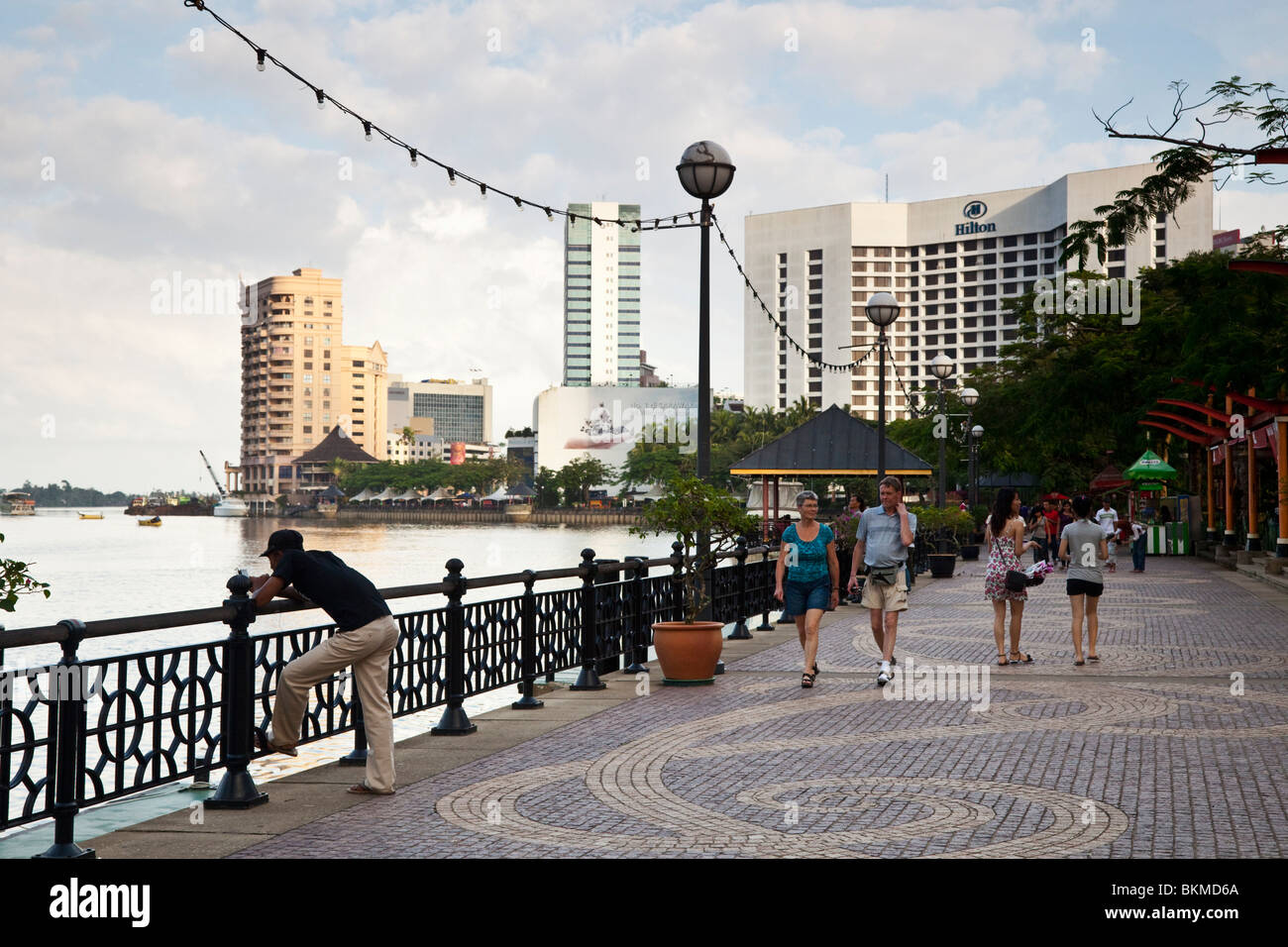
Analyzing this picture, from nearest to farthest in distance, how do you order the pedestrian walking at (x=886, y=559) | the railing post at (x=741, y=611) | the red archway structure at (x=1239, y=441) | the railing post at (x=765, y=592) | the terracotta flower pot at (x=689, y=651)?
the terracotta flower pot at (x=689, y=651) < the pedestrian walking at (x=886, y=559) < the railing post at (x=741, y=611) < the railing post at (x=765, y=592) < the red archway structure at (x=1239, y=441)

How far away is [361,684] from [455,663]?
238cm

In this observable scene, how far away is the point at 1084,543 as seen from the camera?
14.5 m

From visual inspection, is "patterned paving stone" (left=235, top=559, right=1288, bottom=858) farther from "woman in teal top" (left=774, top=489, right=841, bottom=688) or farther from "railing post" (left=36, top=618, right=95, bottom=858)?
"railing post" (left=36, top=618, right=95, bottom=858)

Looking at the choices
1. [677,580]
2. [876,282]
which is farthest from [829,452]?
[876,282]

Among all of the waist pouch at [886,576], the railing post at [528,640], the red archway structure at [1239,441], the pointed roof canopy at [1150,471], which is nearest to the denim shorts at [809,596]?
the waist pouch at [886,576]

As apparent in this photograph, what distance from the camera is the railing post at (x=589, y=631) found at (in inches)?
501

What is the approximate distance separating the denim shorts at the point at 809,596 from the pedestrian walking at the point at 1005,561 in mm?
2215

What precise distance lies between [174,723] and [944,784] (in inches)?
179

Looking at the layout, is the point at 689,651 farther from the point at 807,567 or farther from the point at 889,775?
the point at 889,775

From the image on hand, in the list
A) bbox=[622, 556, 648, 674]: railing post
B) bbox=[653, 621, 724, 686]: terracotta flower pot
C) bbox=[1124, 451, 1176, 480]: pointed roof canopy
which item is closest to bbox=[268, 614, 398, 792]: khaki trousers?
bbox=[653, 621, 724, 686]: terracotta flower pot

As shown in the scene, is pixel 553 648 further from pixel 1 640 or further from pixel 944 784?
pixel 1 640

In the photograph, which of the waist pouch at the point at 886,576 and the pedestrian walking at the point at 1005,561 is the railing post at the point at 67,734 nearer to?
the waist pouch at the point at 886,576

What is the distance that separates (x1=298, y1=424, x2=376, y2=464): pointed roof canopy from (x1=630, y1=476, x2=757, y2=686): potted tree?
604ft
